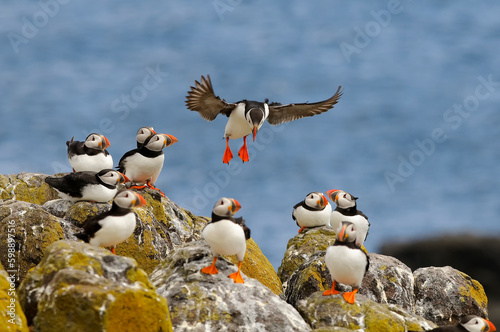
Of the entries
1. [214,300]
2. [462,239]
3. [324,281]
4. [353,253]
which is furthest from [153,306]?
[462,239]

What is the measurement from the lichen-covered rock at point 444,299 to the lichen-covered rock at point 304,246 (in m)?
1.40

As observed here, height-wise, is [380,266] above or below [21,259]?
above

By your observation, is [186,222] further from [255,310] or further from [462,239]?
[462,239]

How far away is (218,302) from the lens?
373 inches

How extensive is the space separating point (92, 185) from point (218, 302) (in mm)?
3096

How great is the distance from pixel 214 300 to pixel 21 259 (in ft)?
8.87

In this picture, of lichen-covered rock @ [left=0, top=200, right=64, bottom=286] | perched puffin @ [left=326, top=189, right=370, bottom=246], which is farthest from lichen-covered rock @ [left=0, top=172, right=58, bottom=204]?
perched puffin @ [left=326, top=189, right=370, bottom=246]

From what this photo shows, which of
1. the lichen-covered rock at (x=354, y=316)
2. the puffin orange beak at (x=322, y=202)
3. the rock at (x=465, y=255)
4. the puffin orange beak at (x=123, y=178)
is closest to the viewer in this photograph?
the lichen-covered rock at (x=354, y=316)

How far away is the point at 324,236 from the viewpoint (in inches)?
517

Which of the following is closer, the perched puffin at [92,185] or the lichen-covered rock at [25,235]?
the lichen-covered rock at [25,235]

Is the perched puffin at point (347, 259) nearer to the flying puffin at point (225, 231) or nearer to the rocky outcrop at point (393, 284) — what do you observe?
the flying puffin at point (225, 231)

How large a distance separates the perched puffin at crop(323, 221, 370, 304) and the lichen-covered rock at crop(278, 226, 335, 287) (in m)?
2.67

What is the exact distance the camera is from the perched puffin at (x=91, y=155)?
42.5 ft

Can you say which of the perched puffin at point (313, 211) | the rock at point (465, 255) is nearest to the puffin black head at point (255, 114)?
the perched puffin at point (313, 211)
